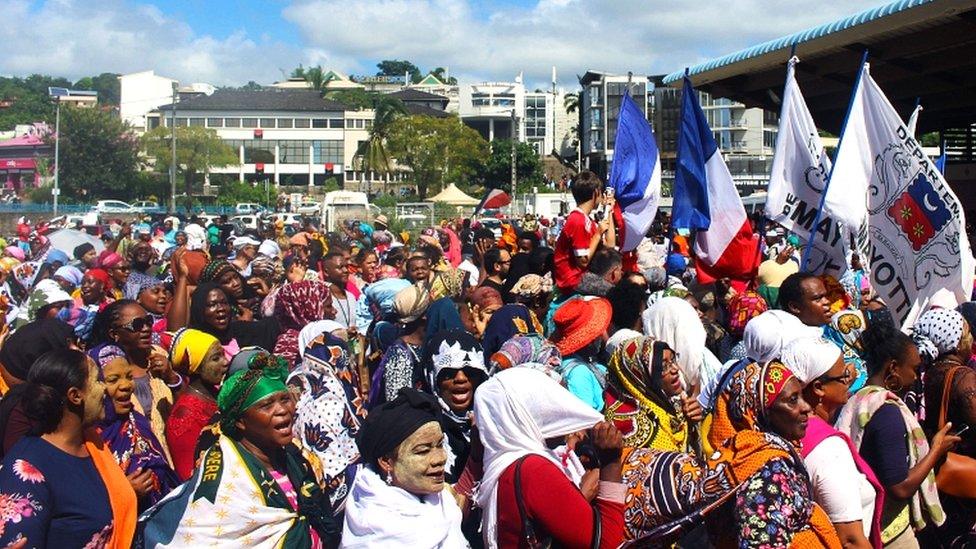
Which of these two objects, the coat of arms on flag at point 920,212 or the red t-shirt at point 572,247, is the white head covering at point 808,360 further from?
the coat of arms on flag at point 920,212

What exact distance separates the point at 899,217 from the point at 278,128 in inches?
3622

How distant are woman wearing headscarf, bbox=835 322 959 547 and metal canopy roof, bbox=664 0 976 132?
26.1ft

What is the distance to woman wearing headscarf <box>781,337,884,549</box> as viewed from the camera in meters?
3.74

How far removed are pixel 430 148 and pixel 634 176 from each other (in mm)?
65686

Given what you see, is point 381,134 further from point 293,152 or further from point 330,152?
point 293,152

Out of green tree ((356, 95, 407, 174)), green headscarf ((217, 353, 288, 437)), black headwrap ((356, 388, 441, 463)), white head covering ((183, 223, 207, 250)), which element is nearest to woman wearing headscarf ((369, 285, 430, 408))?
green headscarf ((217, 353, 288, 437))

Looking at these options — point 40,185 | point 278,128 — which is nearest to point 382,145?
point 278,128

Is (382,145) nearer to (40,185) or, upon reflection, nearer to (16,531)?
(40,185)

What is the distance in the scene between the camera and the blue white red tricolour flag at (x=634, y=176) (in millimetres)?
8391

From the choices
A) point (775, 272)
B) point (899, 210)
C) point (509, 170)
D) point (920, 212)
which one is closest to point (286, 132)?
point (509, 170)

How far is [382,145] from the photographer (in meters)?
79.8

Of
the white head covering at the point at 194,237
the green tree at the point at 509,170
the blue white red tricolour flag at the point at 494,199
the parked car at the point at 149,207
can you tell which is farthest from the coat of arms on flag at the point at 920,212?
the green tree at the point at 509,170

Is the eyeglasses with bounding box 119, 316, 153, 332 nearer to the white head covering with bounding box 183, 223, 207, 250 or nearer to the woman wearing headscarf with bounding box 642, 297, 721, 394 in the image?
the woman wearing headscarf with bounding box 642, 297, 721, 394

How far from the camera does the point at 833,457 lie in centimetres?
378
